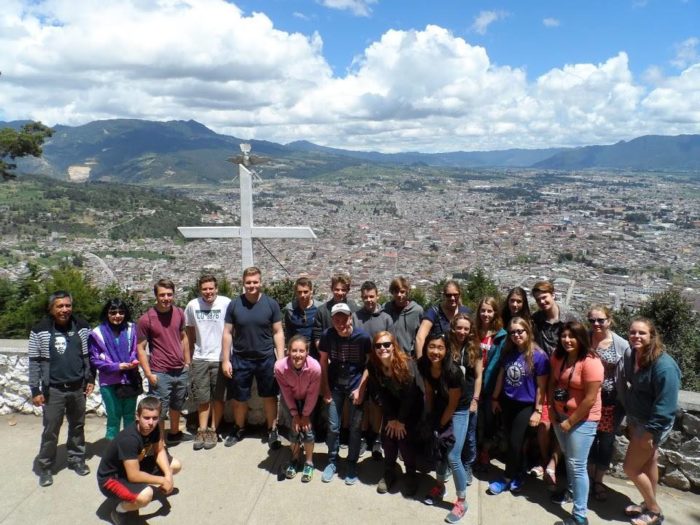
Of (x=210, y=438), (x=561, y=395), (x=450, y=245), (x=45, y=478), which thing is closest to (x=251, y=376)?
(x=210, y=438)

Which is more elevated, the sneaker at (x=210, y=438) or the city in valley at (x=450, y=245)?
the sneaker at (x=210, y=438)

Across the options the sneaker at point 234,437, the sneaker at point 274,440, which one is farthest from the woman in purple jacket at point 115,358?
the sneaker at point 274,440

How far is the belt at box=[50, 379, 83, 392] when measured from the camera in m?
3.52

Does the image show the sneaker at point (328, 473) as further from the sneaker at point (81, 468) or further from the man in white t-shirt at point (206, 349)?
the sneaker at point (81, 468)

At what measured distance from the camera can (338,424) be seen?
364 cm

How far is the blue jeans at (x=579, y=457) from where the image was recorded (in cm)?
309

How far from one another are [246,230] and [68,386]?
2370 millimetres

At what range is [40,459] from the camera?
354 centimetres

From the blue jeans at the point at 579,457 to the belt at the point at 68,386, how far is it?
136 inches

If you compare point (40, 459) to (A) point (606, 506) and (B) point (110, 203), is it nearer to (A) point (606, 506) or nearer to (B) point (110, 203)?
(A) point (606, 506)

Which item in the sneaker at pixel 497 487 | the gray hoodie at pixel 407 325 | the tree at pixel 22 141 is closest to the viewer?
the sneaker at pixel 497 487

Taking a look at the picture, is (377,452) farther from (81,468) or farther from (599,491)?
(81,468)

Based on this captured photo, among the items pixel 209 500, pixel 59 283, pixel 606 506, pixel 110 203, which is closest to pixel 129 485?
pixel 209 500

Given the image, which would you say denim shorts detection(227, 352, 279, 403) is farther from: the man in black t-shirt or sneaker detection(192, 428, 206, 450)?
the man in black t-shirt
